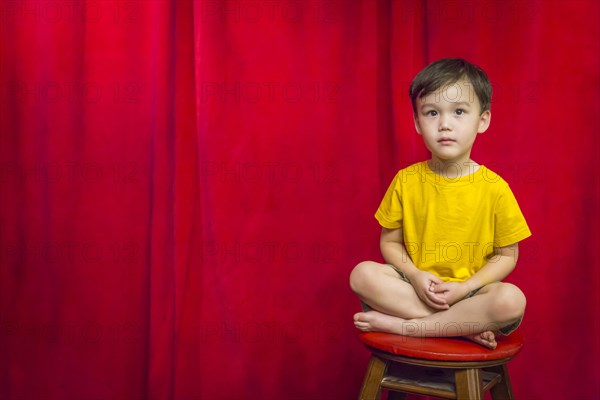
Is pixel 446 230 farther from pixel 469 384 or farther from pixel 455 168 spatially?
pixel 469 384

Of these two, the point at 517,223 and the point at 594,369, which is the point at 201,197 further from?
the point at 594,369

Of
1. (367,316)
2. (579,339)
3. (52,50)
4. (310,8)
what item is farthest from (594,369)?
(52,50)

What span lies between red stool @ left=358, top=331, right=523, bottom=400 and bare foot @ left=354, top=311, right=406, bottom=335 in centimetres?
1

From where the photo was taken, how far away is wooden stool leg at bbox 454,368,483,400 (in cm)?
115

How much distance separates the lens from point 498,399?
137cm

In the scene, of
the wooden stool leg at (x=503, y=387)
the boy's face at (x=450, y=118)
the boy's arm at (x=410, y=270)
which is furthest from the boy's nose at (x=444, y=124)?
the wooden stool leg at (x=503, y=387)

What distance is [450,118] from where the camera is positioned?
4.18ft

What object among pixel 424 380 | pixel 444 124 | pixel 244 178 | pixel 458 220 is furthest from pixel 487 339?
pixel 244 178

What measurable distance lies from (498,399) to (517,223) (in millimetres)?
370

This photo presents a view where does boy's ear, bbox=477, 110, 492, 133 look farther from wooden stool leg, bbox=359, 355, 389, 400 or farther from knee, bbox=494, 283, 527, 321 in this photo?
wooden stool leg, bbox=359, 355, 389, 400

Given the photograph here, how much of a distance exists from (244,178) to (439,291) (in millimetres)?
674

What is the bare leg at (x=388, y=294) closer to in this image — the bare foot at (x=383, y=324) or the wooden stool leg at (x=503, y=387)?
the bare foot at (x=383, y=324)

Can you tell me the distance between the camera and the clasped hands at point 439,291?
4.10ft

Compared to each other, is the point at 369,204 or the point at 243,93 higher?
the point at 243,93
